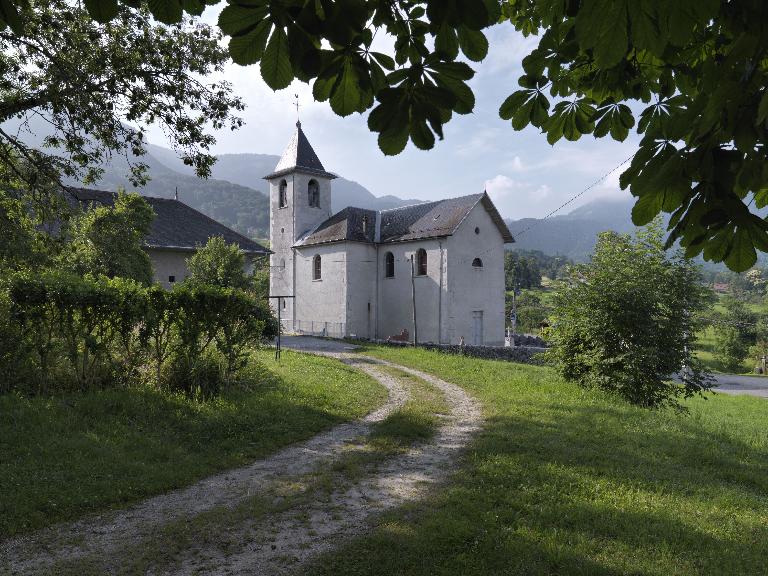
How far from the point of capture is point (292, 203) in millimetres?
35844

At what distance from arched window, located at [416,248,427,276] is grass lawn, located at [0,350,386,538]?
21.0m

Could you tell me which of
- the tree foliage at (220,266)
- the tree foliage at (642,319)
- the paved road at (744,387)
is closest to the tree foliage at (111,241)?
the tree foliage at (220,266)

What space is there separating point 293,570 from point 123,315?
6.81 metres

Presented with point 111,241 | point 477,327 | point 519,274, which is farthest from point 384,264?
point 519,274

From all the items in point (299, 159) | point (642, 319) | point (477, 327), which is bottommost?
point (477, 327)

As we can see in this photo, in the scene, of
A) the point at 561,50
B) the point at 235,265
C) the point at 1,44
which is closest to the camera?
the point at 561,50

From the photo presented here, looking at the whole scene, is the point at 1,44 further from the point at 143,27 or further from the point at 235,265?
the point at 235,265

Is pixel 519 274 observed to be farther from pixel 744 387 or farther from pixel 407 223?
pixel 744 387

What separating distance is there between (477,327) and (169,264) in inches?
725

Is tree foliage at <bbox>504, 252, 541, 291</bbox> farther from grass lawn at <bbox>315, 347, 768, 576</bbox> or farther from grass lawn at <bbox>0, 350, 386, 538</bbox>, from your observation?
grass lawn at <bbox>0, 350, 386, 538</bbox>

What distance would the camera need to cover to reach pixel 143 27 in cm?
854

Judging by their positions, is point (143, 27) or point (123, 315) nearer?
point (143, 27)

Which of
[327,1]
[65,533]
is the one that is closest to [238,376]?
[65,533]

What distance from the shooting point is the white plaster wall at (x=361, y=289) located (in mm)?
32281
